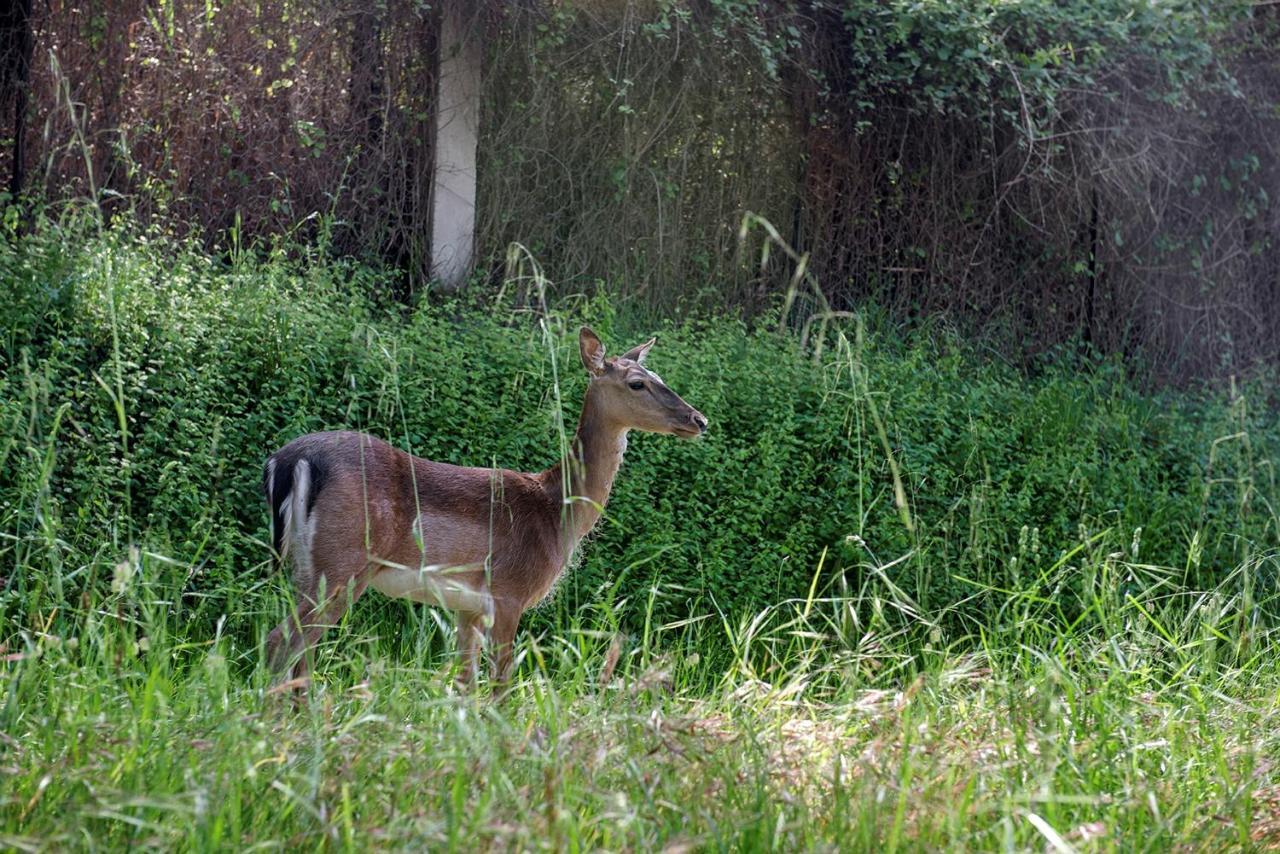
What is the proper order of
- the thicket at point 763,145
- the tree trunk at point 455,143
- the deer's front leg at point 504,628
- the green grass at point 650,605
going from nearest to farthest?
the green grass at point 650,605
the deer's front leg at point 504,628
the thicket at point 763,145
the tree trunk at point 455,143

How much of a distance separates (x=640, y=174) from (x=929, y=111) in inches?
71.9

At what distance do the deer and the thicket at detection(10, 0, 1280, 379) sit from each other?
2412mm

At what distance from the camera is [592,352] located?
5.25 meters

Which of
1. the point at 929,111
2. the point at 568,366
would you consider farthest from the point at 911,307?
the point at 568,366

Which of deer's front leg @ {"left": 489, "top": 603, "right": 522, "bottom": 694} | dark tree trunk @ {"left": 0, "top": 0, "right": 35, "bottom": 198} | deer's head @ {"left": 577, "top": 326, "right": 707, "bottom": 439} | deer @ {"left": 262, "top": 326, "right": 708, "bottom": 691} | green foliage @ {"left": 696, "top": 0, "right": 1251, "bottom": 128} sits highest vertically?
green foliage @ {"left": 696, "top": 0, "right": 1251, "bottom": 128}

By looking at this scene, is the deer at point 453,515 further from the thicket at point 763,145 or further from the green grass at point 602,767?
the thicket at point 763,145

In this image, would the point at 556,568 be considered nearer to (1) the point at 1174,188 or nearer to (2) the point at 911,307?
(2) the point at 911,307

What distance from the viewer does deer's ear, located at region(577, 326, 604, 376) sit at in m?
5.20

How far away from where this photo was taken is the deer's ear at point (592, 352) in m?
5.20

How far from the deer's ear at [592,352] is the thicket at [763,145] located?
2296 millimetres

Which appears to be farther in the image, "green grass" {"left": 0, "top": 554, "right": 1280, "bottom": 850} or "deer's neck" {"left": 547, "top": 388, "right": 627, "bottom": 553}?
"deer's neck" {"left": 547, "top": 388, "right": 627, "bottom": 553}

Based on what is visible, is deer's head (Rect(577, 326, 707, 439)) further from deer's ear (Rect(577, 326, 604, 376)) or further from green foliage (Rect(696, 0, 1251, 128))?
green foliage (Rect(696, 0, 1251, 128))

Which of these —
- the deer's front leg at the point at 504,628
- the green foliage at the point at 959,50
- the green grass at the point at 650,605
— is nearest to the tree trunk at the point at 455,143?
the green grass at the point at 650,605

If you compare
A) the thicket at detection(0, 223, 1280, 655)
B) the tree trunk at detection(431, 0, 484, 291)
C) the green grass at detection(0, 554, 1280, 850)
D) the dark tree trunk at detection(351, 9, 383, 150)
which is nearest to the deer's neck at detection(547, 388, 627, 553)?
the thicket at detection(0, 223, 1280, 655)
